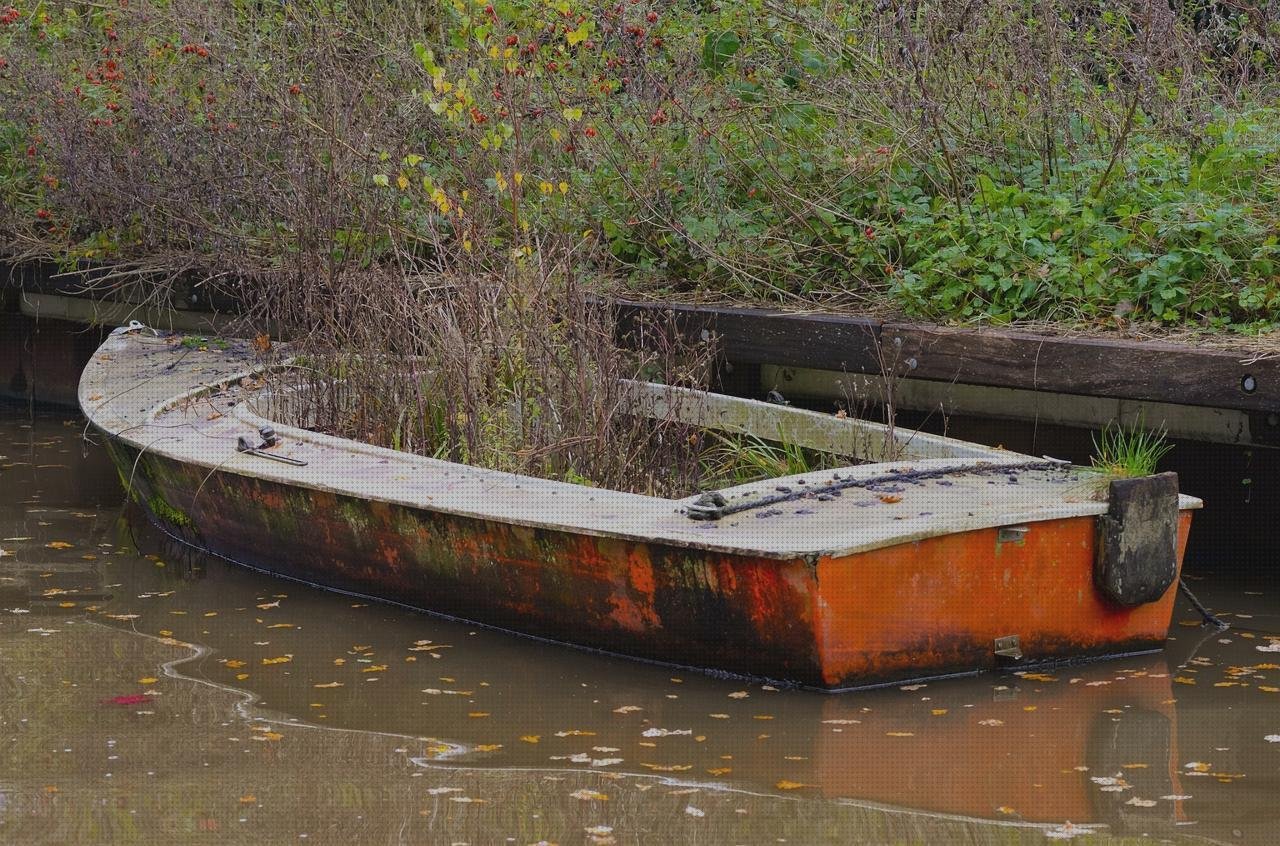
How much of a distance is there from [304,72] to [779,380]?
13.9ft

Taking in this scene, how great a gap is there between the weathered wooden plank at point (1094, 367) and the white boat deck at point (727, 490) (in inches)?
26.3

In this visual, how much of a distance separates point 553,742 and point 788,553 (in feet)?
2.68

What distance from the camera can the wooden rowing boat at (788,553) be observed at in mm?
4855

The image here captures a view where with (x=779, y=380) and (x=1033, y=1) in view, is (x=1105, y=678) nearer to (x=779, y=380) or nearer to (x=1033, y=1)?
(x=779, y=380)

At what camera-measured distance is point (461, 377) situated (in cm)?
630

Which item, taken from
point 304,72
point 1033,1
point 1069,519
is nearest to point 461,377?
point 1069,519

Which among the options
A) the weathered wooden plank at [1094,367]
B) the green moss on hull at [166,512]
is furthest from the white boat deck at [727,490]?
the weathered wooden plank at [1094,367]

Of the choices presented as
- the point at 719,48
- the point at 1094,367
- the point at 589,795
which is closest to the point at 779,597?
the point at 589,795

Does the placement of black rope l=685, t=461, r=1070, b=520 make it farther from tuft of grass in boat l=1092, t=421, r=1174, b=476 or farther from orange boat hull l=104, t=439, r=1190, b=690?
tuft of grass in boat l=1092, t=421, r=1174, b=476

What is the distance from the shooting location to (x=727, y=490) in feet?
17.3

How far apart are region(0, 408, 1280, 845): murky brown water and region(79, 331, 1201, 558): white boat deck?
48 centimetres

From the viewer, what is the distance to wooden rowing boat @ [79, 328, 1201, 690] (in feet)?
15.9

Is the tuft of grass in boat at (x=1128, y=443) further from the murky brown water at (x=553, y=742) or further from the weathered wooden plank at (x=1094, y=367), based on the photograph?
the murky brown water at (x=553, y=742)

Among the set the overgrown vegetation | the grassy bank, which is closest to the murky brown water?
the overgrown vegetation
